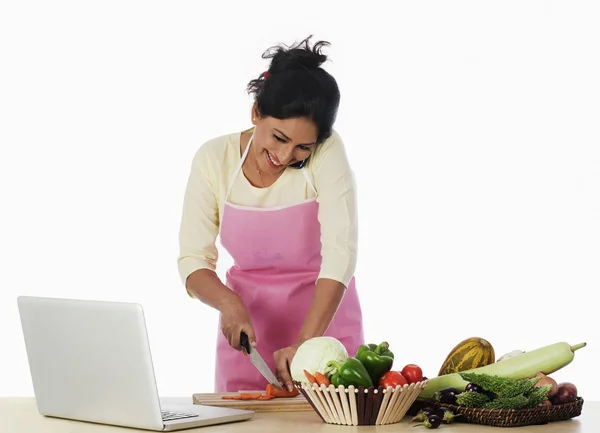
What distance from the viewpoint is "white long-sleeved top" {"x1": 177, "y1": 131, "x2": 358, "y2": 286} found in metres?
2.32

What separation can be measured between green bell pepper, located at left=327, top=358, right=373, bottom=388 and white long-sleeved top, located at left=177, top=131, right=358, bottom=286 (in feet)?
1.86

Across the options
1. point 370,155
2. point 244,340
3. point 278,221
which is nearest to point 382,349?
point 244,340

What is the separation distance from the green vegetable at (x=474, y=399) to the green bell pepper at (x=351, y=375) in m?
0.19

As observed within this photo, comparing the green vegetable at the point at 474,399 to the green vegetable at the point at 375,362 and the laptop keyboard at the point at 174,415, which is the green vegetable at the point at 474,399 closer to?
the green vegetable at the point at 375,362

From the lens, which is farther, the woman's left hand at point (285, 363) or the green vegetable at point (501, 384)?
the woman's left hand at point (285, 363)

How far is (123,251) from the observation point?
13.4 feet

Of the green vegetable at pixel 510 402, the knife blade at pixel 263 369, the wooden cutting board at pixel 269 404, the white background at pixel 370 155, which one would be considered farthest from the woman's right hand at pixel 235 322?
the white background at pixel 370 155

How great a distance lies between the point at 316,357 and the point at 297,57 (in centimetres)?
86

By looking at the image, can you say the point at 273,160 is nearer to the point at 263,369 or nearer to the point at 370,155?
the point at 263,369

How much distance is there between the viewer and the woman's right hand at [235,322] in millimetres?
2188

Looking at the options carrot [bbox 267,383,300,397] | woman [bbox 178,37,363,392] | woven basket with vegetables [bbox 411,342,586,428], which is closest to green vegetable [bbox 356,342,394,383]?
woven basket with vegetables [bbox 411,342,586,428]

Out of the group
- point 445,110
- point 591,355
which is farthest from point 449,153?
point 591,355

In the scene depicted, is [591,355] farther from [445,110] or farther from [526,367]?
[526,367]

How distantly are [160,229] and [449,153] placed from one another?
140 cm
